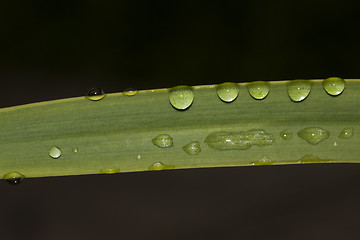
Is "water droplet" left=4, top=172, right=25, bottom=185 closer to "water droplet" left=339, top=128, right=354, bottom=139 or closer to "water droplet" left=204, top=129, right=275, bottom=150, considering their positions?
"water droplet" left=204, top=129, right=275, bottom=150

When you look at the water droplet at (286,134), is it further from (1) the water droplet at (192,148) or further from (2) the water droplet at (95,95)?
(2) the water droplet at (95,95)

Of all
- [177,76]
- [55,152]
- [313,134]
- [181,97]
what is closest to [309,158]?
[313,134]

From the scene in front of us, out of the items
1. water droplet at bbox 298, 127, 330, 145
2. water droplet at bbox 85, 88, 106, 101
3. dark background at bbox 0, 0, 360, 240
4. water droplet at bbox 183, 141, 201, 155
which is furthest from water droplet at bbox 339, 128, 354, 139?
dark background at bbox 0, 0, 360, 240

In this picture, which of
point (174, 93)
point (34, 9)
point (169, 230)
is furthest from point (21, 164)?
point (34, 9)

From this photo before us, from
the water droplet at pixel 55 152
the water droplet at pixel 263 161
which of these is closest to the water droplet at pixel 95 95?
the water droplet at pixel 55 152

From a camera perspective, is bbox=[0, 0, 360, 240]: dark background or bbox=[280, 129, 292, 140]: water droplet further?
bbox=[0, 0, 360, 240]: dark background
